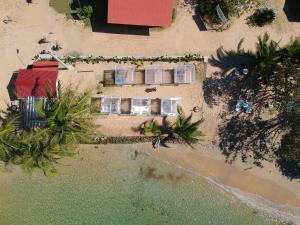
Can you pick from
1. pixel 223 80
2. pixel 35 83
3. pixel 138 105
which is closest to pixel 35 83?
pixel 35 83

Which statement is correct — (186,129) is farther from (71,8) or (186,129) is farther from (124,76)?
(71,8)

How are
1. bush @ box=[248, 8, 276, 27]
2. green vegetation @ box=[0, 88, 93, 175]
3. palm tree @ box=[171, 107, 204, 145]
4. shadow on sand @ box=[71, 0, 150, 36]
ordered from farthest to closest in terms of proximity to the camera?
shadow on sand @ box=[71, 0, 150, 36] < bush @ box=[248, 8, 276, 27] < palm tree @ box=[171, 107, 204, 145] < green vegetation @ box=[0, 88, 93, 175]

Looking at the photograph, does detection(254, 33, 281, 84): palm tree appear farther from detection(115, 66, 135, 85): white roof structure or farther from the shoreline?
detection(115, 66, 135, 85): white roof structure

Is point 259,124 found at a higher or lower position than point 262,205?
higher

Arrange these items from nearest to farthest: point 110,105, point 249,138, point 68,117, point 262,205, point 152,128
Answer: point 68,117
point 152,128
point 110,105
point 262,205
point 249,138

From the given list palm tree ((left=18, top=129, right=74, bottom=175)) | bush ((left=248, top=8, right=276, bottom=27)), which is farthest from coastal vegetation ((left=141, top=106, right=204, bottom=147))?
bush ((left=248, top=8, right=276, bottom=27))

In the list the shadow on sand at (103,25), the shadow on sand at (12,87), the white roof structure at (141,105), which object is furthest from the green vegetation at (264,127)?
the shadow on sand at (12,87)

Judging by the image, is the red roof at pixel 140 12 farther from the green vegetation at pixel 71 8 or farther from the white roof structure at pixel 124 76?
the white roof structure at pixel 124 76
